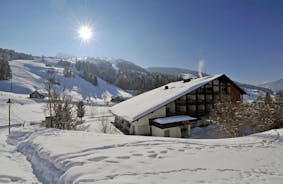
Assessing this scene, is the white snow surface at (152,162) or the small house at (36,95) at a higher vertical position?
the small house at (36,95)

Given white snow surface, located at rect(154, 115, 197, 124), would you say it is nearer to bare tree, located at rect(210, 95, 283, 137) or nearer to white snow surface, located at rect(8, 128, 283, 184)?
bare tree, located at rect(210, 95, 283, 137)

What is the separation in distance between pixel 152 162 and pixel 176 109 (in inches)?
619

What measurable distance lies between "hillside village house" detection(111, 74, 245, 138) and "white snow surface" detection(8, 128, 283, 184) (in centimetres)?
984

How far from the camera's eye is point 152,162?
5.71 m

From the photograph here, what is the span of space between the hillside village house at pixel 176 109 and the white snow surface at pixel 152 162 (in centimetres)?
984

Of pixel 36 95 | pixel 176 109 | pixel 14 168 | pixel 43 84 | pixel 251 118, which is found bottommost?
pixel 14 168

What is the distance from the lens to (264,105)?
47.1 feet

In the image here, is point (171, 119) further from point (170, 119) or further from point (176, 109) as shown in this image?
point (176, 109)

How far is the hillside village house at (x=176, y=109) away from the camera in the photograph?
59.8 ft

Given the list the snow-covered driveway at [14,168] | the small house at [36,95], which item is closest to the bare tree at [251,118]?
the snow-covered driveway at [14,168]

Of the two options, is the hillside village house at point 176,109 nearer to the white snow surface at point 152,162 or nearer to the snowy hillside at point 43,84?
the white snow surface at point 152,162

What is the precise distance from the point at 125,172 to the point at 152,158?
1390mm

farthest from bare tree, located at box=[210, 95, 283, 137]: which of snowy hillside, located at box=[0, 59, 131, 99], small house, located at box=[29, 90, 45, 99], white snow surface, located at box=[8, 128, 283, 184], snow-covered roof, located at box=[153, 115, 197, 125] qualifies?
snowy hillside, located at box=[0, 59, 131, 99]

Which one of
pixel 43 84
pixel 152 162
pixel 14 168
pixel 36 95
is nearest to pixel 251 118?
pixel 152 162
